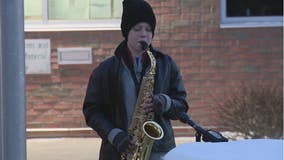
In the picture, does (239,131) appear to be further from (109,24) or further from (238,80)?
(109,24)

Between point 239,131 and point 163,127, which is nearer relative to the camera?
point 163,127

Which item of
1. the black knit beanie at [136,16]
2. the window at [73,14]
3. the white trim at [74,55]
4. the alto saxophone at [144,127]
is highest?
the black knit beanie at [136,16]

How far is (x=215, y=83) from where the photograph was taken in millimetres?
9539

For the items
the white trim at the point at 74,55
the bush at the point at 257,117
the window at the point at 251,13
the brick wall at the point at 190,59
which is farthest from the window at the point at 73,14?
the bush at the point at 257,117

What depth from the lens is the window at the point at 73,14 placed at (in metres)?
9.46

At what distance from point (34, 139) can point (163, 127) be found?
614 cm

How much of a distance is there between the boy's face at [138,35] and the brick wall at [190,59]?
5.81m

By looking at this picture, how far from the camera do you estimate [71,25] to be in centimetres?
951

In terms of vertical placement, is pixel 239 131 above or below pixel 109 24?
below

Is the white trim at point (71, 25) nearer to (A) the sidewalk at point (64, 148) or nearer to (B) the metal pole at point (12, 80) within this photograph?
(A) the sidewalk at point (64, 148)

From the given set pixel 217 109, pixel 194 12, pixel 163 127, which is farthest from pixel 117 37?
pixel 163 127

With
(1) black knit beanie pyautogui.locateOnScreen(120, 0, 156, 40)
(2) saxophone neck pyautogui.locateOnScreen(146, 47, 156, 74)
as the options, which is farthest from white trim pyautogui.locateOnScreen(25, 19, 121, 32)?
(2) saxophone neck pyautogui.locateOnScreen(146, 47, 156, 74)

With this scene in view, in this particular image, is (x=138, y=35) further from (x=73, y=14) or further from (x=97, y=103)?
(x=73, y=14)

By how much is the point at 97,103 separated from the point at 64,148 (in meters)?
5.27
